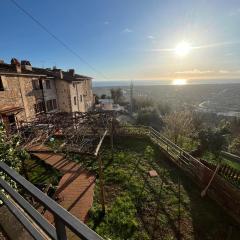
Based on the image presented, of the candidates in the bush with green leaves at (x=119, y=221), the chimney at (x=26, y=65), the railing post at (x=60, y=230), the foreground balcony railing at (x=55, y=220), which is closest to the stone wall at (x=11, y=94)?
the chimney at (x=26, y=65)

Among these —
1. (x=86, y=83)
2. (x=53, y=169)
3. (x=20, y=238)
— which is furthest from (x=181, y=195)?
(x=86, y=83)

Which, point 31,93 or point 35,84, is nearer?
point 31,93

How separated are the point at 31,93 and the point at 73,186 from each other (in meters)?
14.2

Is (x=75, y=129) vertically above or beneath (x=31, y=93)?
beneath

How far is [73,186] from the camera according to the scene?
9805 millimetres

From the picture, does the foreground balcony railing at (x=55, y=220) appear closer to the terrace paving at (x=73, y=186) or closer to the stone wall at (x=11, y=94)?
the terrace paving at (x=73, y=186)

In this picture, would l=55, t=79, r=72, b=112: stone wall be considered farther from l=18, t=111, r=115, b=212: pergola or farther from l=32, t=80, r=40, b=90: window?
l=18, t=111, r=115, b=212: pergola

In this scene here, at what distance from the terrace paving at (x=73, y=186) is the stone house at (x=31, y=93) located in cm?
707

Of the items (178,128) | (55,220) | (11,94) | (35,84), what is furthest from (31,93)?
(55,220)

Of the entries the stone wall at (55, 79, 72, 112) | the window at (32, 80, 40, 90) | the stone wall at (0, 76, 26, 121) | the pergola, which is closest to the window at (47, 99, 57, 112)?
the stone wall at (55, 79, 72, 112)

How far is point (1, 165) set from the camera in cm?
224

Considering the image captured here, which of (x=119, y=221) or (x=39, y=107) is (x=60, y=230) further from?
(x=39, y=107)

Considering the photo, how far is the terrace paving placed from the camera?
8.23 metres

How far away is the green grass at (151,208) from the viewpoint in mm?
7180
